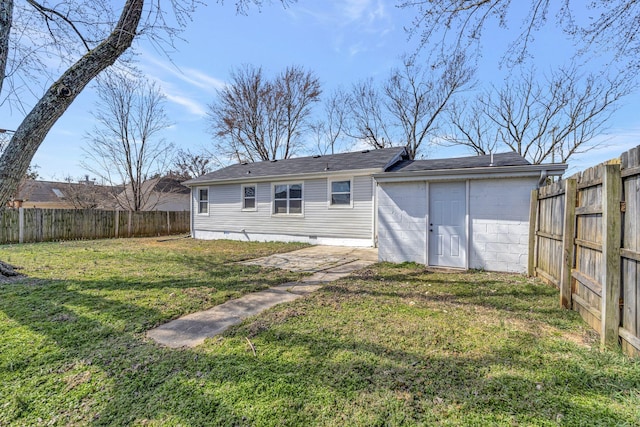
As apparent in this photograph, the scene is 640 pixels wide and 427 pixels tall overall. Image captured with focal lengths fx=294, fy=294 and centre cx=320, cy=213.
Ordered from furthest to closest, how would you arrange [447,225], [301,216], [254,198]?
[254,198], [301,216], [447,225]

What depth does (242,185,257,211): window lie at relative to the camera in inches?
519

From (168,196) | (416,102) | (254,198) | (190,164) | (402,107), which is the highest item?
(416,102)

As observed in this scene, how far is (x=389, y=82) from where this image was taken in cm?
2191

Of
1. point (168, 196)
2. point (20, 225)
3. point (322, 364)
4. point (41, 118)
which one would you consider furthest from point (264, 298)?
point (168, 196)

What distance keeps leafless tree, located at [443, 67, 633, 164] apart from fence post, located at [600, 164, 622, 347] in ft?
60.1

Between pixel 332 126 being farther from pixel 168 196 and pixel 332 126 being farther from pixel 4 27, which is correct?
pixel 4 27

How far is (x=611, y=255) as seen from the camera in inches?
106

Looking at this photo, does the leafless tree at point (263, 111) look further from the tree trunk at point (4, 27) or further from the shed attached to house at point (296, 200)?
the tree trunk at point (4, 27)

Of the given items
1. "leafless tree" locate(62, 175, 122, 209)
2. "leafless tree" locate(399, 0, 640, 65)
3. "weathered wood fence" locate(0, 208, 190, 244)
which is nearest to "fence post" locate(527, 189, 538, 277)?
"leafless tree" locate(399, 0, 640, 65)

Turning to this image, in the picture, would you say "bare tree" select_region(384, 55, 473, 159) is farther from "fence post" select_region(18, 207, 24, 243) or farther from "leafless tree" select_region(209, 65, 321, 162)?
"fence post" select_region(18, 207, 24, 243)

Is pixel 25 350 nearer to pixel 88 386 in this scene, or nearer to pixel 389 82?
pixel 88 386

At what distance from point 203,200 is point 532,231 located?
44.9 feet

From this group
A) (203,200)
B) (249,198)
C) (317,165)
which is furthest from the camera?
(203,200)

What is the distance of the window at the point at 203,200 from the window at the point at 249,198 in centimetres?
250
